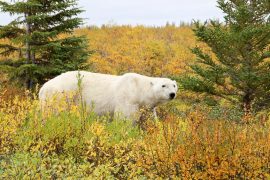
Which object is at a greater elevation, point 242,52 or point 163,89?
point 242,52

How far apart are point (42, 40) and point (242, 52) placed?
231 inches

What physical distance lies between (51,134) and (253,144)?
268 centimetres

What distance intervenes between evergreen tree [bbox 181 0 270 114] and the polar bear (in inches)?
60.8

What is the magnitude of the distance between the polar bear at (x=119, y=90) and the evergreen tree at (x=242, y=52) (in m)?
1.54

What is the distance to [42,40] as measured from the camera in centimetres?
1299

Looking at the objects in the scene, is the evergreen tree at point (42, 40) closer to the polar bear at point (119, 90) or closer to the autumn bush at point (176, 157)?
the polar bear at point (119, 90)

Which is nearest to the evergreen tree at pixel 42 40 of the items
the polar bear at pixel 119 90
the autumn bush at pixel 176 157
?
the polar bear at pixel 119 90

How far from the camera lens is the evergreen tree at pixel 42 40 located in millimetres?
12461

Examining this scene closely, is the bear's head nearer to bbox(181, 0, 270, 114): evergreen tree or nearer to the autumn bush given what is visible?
bbox(181, 0, 270, 114): evergreen tree

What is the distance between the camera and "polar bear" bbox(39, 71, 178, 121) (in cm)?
913

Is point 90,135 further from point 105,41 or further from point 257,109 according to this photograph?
point 105,41

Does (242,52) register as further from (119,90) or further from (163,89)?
(119,90)

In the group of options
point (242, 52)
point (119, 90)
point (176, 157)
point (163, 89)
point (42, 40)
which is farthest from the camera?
point (42, 40)

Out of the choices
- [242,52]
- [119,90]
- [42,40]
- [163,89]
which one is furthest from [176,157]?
[42,40]
